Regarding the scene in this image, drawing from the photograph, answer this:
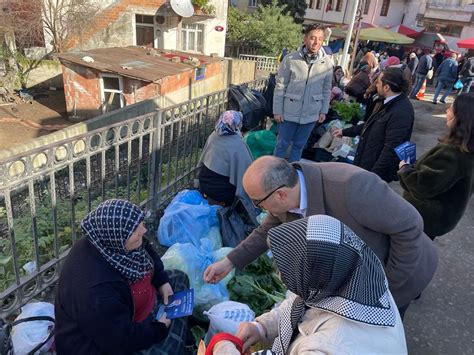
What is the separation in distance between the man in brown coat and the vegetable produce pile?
1256mm

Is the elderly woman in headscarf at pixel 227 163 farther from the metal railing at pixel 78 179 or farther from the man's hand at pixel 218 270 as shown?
the man's hand at pixel 218 270

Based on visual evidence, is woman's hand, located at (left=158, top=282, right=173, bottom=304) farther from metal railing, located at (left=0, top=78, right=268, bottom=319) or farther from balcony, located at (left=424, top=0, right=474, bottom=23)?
balcony, located at (left=424, top=0, right=474, bottom=23)

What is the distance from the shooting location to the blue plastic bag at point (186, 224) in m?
3.41

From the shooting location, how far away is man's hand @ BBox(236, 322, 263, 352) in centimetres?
170

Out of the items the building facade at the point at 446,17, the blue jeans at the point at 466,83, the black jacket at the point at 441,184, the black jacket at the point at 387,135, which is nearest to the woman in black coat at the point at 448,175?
the black jacket at the point at 441,184

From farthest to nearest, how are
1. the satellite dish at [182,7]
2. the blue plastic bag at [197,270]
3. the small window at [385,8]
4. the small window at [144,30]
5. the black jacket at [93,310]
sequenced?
the small window at [385,8]
the small window at [144,30]
the satellite dish at [182,7]
the blue plastic bag at [197,270]
the black jacket at [93,310]

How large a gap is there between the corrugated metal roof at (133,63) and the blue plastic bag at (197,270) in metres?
8.66

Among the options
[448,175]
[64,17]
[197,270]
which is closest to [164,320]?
[197,270]

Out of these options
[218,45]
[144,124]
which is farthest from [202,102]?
[218,45]

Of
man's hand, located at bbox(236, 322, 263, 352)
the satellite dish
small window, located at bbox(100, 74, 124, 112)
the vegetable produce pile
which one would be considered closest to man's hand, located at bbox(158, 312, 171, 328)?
man's hand, located at bbox(236, 322, 263, 352)

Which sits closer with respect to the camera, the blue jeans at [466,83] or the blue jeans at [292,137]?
the blue jeans at [292,137]

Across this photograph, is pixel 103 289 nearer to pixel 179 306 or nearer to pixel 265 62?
pixel 179 306

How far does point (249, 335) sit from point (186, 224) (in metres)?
1.84

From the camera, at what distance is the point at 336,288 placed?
1.21 m
